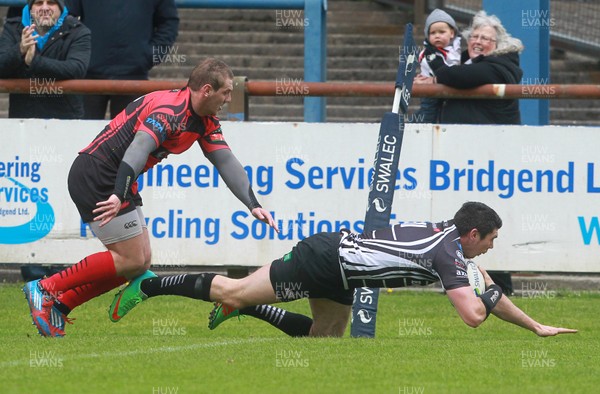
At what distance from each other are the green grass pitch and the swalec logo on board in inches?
57.9

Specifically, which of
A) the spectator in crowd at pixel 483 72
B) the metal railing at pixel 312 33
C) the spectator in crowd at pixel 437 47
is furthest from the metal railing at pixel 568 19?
the spectator in crowd at pixel 483 72

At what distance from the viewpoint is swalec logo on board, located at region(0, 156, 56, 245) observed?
11820 millimetres

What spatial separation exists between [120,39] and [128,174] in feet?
14.8

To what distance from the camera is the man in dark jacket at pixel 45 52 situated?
11.8m

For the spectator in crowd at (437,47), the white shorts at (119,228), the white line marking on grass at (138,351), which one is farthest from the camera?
the spectator in crowd at (437,47)

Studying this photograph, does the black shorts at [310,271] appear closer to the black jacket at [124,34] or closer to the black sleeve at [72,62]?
the black sleeve at [72,62]

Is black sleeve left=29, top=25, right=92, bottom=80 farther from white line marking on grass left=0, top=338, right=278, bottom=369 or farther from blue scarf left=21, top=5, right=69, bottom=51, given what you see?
white line marking on grass left=0, top=338, right=278, bottom=369

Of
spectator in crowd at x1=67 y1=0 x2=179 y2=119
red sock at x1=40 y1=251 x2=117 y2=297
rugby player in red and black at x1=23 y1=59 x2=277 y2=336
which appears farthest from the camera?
spectator in crowd at x1=67 y1=0 x2=179 y2=119

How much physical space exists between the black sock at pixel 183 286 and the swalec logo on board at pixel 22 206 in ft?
10.2

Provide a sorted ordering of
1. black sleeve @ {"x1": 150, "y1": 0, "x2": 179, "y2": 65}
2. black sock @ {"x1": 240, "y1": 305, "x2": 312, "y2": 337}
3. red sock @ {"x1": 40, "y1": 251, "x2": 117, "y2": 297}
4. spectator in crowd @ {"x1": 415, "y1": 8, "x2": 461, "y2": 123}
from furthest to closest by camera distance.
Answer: black sleeve @ {"x1": 150, "y1": 0, "x2": 179, "y2": 65}, spectator in crowd @ {"x1": 415, "y1": 8, "x2": 461, "y2": 123}, black sock @ {"x1": 240, "y1": 305, "x2": 312, "y2": 337}, red sock @ {"x1": 40, "y1": 251, "x2": 117, "y2": 297}

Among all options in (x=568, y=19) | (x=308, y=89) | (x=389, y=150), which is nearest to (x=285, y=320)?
(x=389, y=150)

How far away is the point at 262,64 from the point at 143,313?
8.87 meters

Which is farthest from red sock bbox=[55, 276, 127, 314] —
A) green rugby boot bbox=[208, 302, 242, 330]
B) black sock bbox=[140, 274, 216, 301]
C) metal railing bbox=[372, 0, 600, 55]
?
metal railing bbox=[372, 0, 600, 55]

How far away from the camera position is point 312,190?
466 inches
